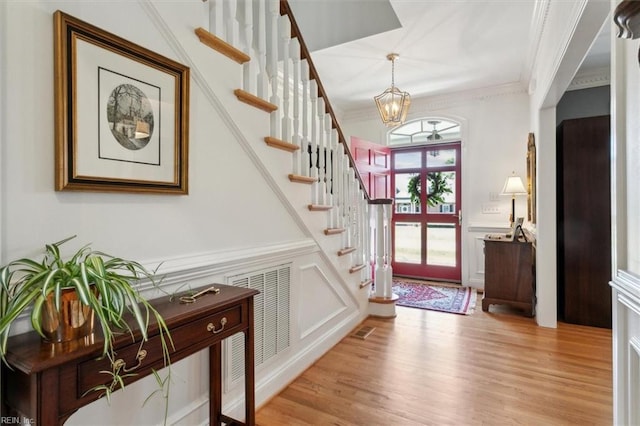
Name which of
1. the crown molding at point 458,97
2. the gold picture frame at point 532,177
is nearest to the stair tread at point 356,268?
the gold picture frame at point 532,177

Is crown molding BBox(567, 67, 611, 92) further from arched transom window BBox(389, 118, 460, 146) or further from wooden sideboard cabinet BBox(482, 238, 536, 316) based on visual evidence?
wooden sideboard cabinet BBox(482, 238, 536, 316)

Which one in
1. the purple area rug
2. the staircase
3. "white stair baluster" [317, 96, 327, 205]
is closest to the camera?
the staircase

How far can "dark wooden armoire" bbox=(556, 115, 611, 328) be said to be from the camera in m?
3.06

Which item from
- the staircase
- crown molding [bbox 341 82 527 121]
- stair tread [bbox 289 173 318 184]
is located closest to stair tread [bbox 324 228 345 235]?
the staircase

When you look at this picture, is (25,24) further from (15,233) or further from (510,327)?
(510,327)

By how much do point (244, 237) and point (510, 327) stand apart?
282 centimetres

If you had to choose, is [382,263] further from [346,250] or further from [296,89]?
[296,89]

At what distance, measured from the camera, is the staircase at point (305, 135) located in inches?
71.6

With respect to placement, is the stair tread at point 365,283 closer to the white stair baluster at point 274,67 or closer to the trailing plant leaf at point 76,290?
the white stair baluster at point 274,67

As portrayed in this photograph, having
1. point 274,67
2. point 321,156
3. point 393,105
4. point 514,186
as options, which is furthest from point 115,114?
point 514,186

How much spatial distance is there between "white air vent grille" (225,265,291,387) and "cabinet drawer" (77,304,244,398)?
36 centimetres

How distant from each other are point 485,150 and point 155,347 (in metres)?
4.69

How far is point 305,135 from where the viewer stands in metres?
2.34

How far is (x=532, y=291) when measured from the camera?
342cm
